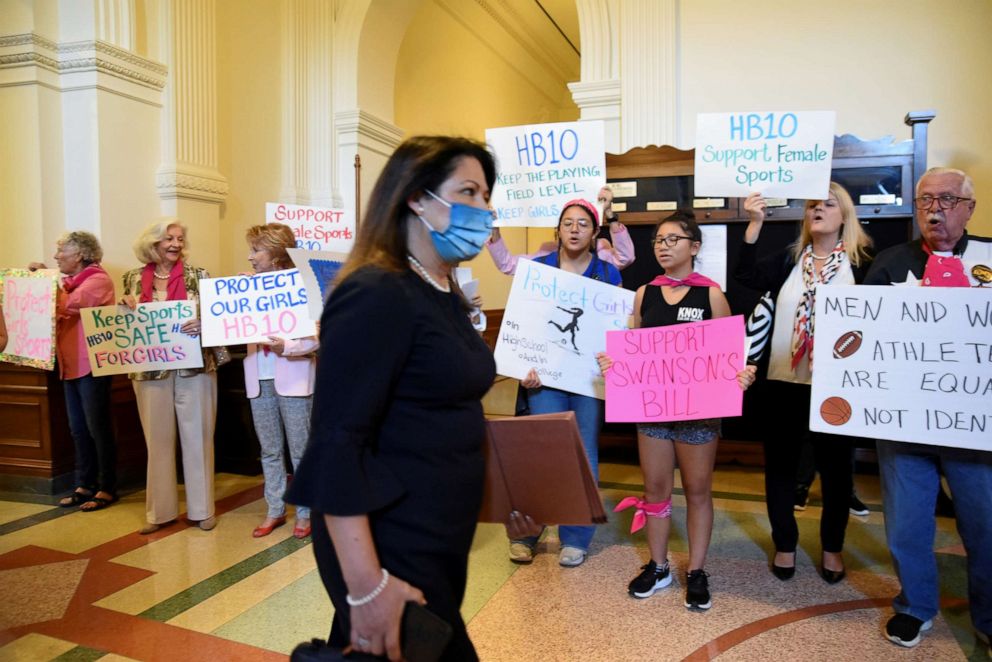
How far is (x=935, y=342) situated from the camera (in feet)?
6.73

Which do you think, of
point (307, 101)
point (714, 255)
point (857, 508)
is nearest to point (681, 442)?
point (857, 508)

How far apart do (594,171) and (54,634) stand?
2.99 meters

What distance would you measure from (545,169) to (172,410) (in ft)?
7.89

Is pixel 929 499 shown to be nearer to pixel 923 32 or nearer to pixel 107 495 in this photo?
pixel 923 32

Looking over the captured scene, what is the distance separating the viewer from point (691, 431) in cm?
251

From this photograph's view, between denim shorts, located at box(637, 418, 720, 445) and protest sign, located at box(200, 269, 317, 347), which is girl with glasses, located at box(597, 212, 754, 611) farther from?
protest sign, located at box(200, 269, 317, 347)

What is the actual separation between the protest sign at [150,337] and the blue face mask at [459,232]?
8.87 ft

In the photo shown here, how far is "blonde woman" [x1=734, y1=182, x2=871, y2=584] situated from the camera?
102 inches

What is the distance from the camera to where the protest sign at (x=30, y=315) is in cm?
381

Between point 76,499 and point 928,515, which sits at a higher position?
point 928,515

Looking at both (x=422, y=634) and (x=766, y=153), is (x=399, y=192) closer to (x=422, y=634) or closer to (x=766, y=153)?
(x=422, y=634)

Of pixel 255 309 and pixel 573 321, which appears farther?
pixel 255 309

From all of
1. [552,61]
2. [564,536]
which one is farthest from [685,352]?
[552,61]

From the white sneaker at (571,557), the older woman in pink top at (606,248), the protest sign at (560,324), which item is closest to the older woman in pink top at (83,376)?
the older woman in pink top at (606,248)
